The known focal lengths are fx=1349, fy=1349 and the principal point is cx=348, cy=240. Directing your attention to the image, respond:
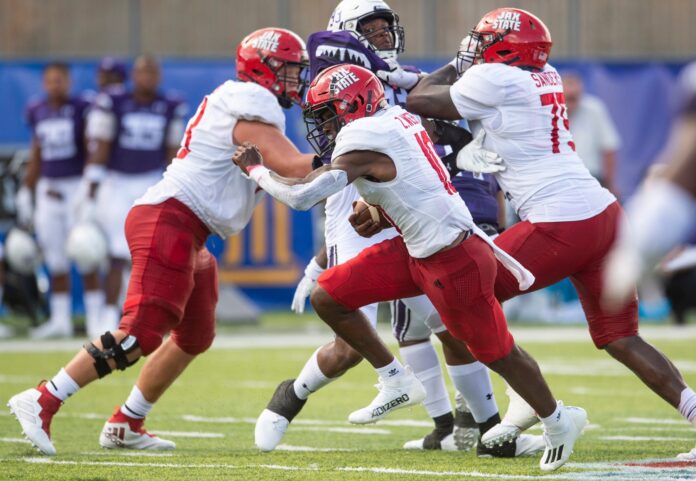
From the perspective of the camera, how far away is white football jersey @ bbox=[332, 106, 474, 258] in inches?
203

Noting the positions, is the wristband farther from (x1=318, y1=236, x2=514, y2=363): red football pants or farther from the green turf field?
(x1=318, y1=236, x2=514, y2=363): red football pants

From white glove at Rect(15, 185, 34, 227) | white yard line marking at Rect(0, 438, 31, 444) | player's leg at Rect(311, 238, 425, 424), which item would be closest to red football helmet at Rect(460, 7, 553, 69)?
player's leg at Rect(311, 238, 425, 424)

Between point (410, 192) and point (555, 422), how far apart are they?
3.39 feet

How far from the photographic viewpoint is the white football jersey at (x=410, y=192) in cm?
516

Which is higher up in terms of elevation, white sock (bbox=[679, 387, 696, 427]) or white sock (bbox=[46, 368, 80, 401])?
white sock (bbox=[46, 368, 80, 401])

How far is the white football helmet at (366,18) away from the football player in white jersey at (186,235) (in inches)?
10.4

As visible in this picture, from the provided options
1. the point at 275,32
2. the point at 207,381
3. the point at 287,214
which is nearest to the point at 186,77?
the point at 287,214

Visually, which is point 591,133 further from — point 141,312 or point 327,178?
point 327,178

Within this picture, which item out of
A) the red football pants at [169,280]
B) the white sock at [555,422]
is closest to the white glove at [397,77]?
the red football pants at [169,280]

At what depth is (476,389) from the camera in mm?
5734

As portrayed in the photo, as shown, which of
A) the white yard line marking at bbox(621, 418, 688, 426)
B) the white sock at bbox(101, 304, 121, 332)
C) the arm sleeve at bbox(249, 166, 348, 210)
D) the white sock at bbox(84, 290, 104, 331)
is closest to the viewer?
the arm sleeve at bbox(249, 166, 348, 210)

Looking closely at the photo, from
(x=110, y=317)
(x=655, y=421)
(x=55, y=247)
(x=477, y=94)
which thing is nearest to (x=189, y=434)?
(x=477, y=94)

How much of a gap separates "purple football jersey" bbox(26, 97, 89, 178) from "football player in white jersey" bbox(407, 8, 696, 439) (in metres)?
6.42

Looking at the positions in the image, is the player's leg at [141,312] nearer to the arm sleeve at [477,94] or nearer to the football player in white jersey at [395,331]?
the football player in white jersey at [395,331]
